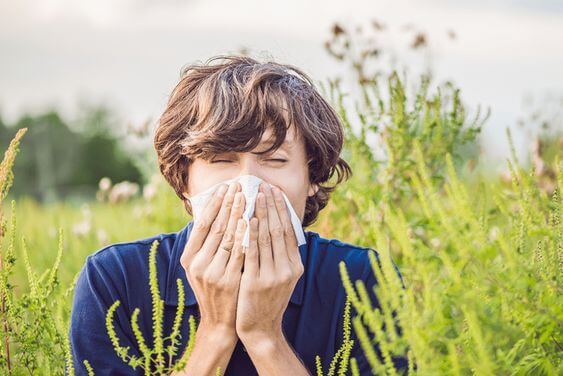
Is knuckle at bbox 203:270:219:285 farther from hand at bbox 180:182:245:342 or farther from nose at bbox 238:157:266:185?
nose at bbox 238:157:266:185

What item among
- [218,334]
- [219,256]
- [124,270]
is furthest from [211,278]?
[124,270]

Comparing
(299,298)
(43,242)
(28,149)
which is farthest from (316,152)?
(28,149)

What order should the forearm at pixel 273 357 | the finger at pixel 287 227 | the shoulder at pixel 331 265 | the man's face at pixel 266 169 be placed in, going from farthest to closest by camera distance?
1. the shoulder at pixel 331 265
2. the man's face at pixel 266 169
3. the finger at pixel 287 227
4. the forearm at pixel 273 357

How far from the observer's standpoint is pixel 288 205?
2.47m

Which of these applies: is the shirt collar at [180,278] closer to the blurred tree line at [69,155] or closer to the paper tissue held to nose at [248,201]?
the paper tissue held to nose at [248,201]

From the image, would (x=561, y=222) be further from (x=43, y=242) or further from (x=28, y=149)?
(x=28, y=149)

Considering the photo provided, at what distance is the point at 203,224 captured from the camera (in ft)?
7.62

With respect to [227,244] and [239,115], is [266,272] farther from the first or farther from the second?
[239,115]

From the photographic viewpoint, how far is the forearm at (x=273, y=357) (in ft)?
7.45

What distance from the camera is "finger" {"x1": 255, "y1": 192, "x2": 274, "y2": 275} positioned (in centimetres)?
233

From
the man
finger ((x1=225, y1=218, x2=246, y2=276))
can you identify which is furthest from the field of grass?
finger ((x1=225, y1=218, x2=246, y2=276))

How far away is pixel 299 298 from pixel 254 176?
445mm

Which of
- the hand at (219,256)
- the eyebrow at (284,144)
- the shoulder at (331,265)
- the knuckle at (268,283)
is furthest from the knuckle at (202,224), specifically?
the shoulder at (331,265)

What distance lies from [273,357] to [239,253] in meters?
0.31
